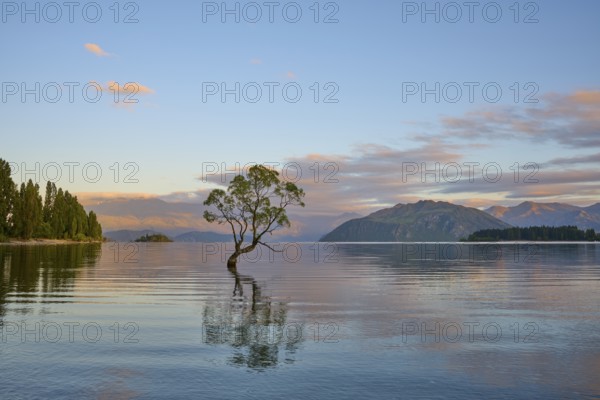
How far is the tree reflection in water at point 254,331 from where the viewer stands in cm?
2055

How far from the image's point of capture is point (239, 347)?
22.4 m

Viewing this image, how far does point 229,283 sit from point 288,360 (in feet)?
115

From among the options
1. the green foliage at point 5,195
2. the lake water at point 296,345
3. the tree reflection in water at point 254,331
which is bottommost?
the lake water at point 296,345

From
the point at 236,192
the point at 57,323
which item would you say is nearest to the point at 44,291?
the point at 57,323

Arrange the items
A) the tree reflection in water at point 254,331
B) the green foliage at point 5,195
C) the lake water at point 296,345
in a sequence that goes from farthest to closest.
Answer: the green foliage at point 5,195, the tree reflection in water at point 254,331, the lake water at point 296,345

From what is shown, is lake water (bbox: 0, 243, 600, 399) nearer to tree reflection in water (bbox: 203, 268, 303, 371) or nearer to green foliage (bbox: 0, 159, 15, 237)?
tree reflection in water (bbox: 203, 268, 303, 371)

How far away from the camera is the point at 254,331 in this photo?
2622 centimetres

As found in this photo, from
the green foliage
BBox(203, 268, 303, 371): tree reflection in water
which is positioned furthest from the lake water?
the green foliage

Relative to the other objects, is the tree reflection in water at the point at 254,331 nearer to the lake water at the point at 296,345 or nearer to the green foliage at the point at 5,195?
the lake water at the point at 296,345

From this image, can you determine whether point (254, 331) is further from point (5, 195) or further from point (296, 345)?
point (5, 195)

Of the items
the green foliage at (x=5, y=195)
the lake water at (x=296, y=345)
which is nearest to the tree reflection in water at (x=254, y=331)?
the lake water at (x=296, y=345)

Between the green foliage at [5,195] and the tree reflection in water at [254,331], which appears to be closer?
the tree reflection in water at [254,331]

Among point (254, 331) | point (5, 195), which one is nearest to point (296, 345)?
point (254, 331)

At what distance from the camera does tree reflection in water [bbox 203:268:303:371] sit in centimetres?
2055
